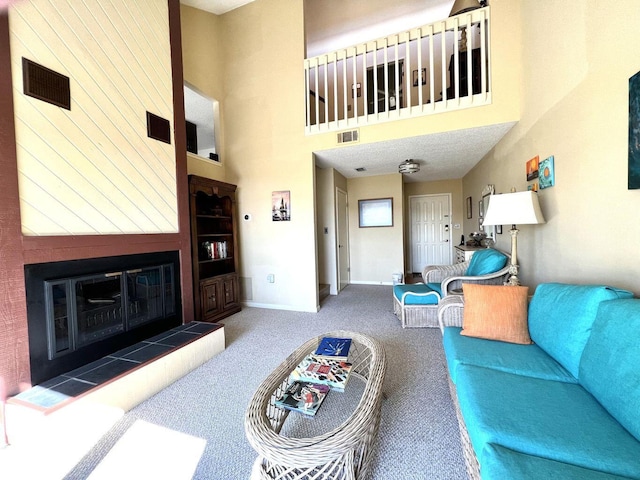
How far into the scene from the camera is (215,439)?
4.75 feet

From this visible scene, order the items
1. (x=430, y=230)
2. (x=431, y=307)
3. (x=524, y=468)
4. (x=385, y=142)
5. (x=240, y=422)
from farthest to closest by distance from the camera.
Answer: (x=430, y=230)
(x=385, y=142)
(x=431, y=307)
(x=240, y=422)
(x=524, y=468)

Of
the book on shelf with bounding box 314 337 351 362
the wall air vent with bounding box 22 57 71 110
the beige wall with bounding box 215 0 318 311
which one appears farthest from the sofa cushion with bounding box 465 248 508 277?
the wall air vent with bounding box 22 57 71 110

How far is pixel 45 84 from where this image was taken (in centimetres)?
176

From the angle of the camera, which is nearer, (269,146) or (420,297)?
(420,297)

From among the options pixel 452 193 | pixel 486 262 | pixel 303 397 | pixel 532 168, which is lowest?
pixel 303 397

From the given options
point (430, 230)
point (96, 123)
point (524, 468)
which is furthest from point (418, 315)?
point (430, 230)

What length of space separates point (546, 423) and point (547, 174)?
2.03 meters

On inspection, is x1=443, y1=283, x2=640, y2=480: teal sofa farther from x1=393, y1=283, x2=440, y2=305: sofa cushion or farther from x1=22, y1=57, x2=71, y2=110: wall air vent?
x1=22, y1=57, x2=71, y2=110: wall air vent

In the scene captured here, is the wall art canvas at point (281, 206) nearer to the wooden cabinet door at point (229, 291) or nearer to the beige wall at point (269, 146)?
the beige wall at point (269, 146)

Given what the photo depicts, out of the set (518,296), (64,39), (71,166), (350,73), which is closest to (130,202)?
(71,166)

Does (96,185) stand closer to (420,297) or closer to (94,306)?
(94,306)

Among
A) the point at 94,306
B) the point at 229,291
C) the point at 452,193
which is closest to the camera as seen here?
the point at 94,306

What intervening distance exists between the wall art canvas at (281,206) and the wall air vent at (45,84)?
7.75 feet

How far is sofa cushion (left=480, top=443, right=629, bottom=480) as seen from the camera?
77cm
